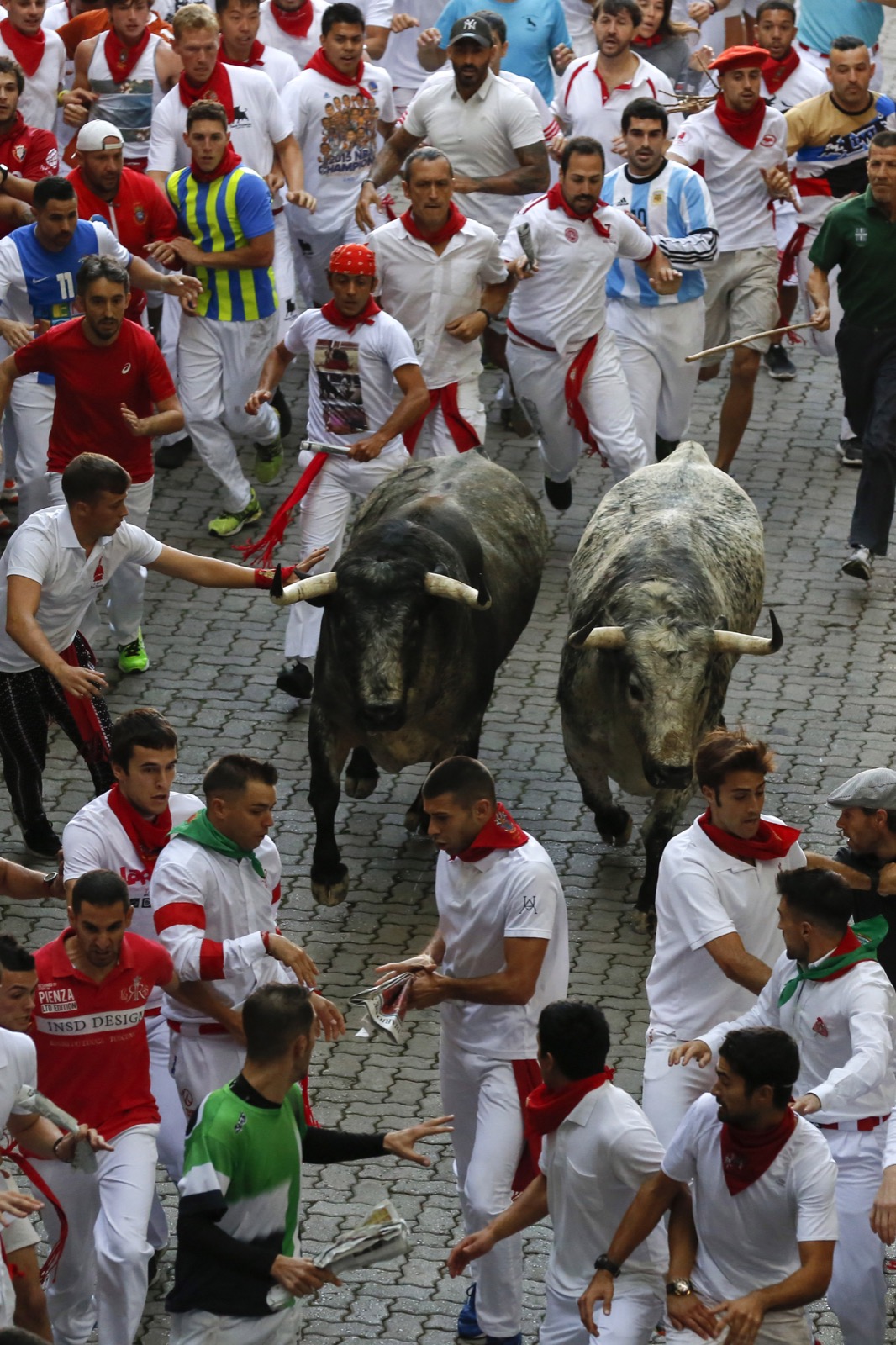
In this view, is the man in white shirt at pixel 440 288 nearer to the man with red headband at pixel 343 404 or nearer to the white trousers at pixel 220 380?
the man with red headband at pixel 343 404

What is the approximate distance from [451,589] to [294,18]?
7.12 meters

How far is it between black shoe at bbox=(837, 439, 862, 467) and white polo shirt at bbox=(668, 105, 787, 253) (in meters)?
1.55

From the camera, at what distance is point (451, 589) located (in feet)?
31.3

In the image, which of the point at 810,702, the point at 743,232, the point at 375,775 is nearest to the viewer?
the point at 375,775

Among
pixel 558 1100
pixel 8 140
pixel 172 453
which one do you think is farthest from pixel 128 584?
pixel 558 1100

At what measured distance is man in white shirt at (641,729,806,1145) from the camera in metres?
7.02

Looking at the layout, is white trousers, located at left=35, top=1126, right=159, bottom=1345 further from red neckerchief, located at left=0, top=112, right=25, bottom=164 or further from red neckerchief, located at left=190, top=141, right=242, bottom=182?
red neckerchief, located at left=0, top=112, right=25, bottom=164

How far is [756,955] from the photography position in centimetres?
727

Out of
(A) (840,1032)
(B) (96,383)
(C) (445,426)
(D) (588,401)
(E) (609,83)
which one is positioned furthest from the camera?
(E) (609,83)

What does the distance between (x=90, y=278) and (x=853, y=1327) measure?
245 inches

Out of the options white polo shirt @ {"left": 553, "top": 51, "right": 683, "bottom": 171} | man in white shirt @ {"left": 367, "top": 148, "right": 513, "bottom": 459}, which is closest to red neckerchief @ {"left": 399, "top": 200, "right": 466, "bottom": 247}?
man in white shirt @ {"left": 367, "top": 148, "right": 513, "bottom": 459}

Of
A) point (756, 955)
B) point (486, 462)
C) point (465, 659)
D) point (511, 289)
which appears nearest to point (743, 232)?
point (511, 289)

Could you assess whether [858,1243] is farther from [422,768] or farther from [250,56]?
[250,56]

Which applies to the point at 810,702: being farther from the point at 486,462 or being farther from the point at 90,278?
the point at 90,278
